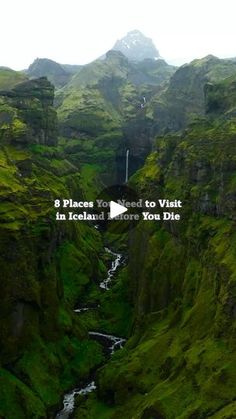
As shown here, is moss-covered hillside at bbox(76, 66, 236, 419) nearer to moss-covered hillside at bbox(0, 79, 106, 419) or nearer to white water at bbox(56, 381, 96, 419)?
white water at bbox(56, 381, 96, 419)

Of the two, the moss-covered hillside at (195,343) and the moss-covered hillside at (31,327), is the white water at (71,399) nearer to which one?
the moss-covered hillside at (31,327)

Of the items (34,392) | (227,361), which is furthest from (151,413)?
(34,392)

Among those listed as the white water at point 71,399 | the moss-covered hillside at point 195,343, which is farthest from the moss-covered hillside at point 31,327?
the moss-covered hillside at point 195,343

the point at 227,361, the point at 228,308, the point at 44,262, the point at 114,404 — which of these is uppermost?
the point at 44,262

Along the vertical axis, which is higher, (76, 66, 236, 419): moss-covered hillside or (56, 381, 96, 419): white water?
(76, 66, 236, 419): moss-covered hillside

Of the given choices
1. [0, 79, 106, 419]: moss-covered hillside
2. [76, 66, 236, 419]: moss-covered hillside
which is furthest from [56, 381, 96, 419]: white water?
[76, 66, 236, 419]: moss-covered hillside

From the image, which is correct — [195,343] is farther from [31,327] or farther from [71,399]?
[31,327]

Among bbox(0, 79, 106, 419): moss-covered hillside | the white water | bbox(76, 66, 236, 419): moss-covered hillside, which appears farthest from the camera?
bbox(0, 79, 106, 419): moss-covered hillside

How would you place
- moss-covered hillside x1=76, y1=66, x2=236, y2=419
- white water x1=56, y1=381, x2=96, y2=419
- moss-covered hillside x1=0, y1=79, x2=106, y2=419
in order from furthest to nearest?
moss-covered hillside x1=0, y1=79, x2=106, y2=419, white water x1=56, y1=381, x2=96, y2=419, moss-covered hillside x1=76, y1=66, x2=236, y2=419

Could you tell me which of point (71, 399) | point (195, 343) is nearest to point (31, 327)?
point (71, 399)

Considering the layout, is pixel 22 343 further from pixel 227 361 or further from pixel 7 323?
pixel 227 361

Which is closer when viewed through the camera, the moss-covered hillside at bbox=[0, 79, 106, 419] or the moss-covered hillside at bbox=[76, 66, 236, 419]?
the moss-covered hillside at bbox=[76, 66, 236, 419]
